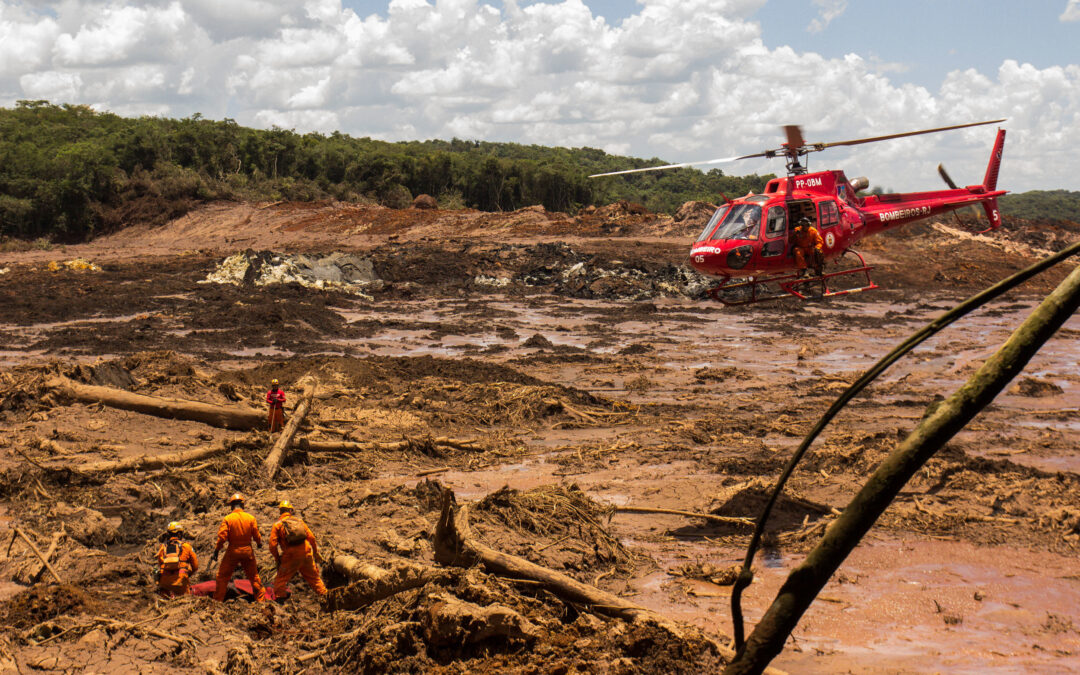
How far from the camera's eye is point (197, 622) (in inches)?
276

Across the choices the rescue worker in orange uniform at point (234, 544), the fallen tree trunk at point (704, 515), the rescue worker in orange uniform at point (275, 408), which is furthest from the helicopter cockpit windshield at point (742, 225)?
the rescue worker in orange uniform at point (234, 544)

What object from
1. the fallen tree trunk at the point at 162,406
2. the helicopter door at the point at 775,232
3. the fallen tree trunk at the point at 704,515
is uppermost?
the helicopter door at the point at 775,232

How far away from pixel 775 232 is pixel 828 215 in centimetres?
139

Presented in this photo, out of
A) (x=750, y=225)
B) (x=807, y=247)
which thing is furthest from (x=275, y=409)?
(x=807, y=247)

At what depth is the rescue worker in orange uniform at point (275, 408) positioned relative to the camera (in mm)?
13375

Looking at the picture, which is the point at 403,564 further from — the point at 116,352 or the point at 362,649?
the point at 116,352

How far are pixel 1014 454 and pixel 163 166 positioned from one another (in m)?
57.9

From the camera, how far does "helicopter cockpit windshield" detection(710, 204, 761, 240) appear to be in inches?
566

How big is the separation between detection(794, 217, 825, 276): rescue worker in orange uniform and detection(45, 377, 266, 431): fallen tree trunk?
9.23 metres

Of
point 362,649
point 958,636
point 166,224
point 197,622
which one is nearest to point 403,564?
point 362,649

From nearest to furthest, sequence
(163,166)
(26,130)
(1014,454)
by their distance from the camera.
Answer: (1014,454) → (163,166) → (26,130)

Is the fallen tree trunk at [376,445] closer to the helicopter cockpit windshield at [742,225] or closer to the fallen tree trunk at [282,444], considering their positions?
the fallen tree trunk at [282,444]

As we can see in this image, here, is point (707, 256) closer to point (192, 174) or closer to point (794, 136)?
point (794, 136)

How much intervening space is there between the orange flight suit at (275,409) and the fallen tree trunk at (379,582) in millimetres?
→ 6043
